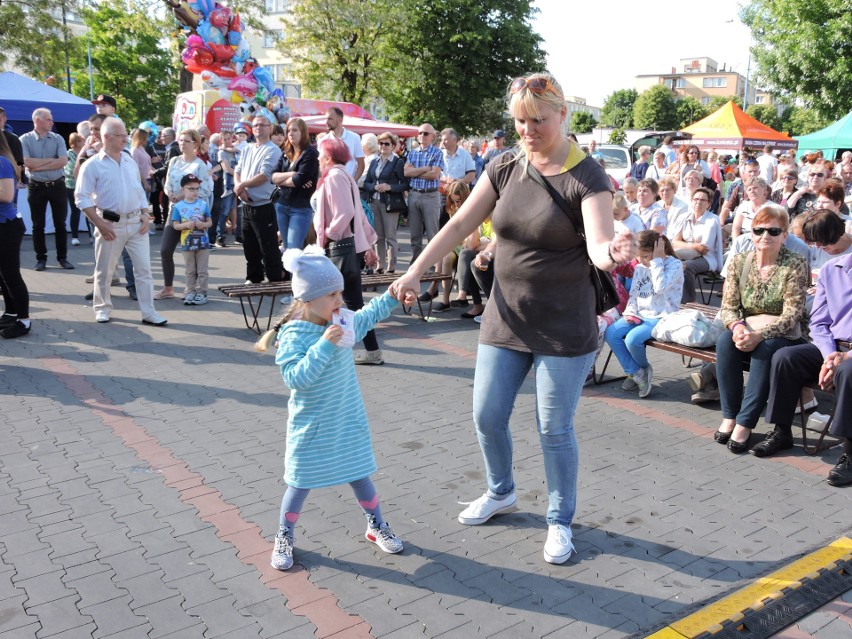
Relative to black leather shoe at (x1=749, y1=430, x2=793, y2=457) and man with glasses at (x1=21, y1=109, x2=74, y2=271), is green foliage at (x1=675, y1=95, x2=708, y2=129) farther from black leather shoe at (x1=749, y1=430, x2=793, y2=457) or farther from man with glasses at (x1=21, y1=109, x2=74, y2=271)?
black leather shoe at (x1=749, y1=430, x2=793, y2=457)

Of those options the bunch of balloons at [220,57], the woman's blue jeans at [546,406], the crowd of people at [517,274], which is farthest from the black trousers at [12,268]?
the bunch of balloons at [220,57]

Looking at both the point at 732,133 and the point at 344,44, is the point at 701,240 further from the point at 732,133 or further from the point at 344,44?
the point at 344,44

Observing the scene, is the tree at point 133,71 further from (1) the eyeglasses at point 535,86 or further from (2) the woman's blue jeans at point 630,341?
(1) the eyeglasses at point 535,86

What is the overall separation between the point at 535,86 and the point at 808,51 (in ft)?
81.8

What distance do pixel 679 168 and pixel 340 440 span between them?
11186 millimetres

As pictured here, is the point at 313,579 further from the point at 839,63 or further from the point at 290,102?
the point at 839,63

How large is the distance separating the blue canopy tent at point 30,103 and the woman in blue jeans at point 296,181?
28.5 feet

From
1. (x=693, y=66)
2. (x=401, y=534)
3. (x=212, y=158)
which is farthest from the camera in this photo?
(x=693, y=66)

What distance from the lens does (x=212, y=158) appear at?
14.0 metres

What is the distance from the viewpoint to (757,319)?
5051 mm

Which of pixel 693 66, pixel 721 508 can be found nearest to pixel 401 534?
pixel 721 508

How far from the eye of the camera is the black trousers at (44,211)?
10953 mm

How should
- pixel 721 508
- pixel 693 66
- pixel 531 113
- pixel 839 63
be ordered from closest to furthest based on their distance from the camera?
pixel 531 113
pixel 721 508
pixel 839 63
pixel 693 66

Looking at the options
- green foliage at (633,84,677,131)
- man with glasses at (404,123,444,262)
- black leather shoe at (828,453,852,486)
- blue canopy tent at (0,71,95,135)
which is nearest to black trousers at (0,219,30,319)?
man with glasses at (404,123,444,262)
